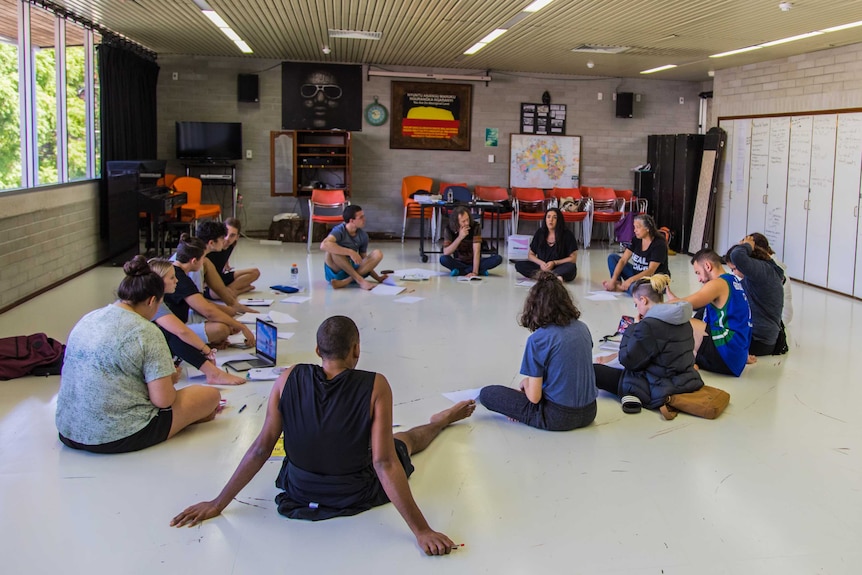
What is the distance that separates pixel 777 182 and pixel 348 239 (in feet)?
19.1

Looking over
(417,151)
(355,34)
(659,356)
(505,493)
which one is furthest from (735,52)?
(505,493)

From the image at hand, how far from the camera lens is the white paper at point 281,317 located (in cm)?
698

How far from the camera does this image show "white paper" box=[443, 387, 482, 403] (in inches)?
194

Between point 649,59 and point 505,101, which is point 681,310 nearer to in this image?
point 649,59

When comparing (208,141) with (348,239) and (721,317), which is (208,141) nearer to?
(348,239)

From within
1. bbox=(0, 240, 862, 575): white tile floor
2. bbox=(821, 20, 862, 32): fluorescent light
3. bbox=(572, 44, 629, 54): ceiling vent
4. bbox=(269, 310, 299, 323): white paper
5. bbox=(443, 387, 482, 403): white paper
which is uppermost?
bbox=(572, 44, 629, 54): ceiling vent

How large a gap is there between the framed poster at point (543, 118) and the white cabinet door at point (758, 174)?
3690mm

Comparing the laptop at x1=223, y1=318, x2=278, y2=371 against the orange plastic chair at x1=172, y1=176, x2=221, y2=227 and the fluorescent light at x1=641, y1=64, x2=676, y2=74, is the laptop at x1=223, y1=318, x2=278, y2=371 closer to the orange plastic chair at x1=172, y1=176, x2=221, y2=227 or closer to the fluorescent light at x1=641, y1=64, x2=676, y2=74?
the orange plastic chair at x1=172, y1=176, x2=221, y2=227

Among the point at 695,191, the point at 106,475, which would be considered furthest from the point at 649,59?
the point at 106,475

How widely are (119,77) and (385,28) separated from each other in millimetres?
3825

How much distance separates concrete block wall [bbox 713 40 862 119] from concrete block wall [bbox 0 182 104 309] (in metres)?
8.73

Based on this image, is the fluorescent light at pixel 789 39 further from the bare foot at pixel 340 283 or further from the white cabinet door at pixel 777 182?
the bare foot at pixel 340 283

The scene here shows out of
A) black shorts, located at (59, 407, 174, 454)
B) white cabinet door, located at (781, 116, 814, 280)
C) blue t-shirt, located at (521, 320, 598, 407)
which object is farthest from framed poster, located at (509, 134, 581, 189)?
black shorts, located at (59, 407, 174, 454)

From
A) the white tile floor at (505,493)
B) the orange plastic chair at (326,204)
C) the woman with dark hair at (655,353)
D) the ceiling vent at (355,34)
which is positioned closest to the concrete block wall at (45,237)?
the white tile floor at (505,493)
